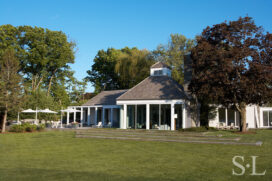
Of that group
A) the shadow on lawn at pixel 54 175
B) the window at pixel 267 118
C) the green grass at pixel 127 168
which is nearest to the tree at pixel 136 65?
the window at pixel 267 118

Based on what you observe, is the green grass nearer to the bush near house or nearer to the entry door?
the entry door

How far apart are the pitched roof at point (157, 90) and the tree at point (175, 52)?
46.5ft

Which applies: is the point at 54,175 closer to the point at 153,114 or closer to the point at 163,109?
the point at 163,109

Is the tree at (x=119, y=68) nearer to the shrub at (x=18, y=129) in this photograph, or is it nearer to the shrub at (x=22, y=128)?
the shrub at (x=22, y=128)

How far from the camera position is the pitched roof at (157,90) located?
80.2ft

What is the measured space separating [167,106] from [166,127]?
2.10 metres

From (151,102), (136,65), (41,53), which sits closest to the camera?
(151,102)

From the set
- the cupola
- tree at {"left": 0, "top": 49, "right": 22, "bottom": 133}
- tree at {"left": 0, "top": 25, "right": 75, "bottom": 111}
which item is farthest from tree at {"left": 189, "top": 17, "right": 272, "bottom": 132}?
tree at {"left": 0, "top": 25, "right": 75, "bottom": 111}

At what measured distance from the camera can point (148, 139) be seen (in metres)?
17.0

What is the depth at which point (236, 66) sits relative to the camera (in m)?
20.3

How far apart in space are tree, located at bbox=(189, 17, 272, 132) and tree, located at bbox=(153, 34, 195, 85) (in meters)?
19.1

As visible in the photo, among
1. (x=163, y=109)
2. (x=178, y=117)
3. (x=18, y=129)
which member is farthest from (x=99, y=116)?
(x=178, y=117)

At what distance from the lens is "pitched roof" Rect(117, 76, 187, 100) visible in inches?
963

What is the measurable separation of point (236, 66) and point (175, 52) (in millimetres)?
22889
